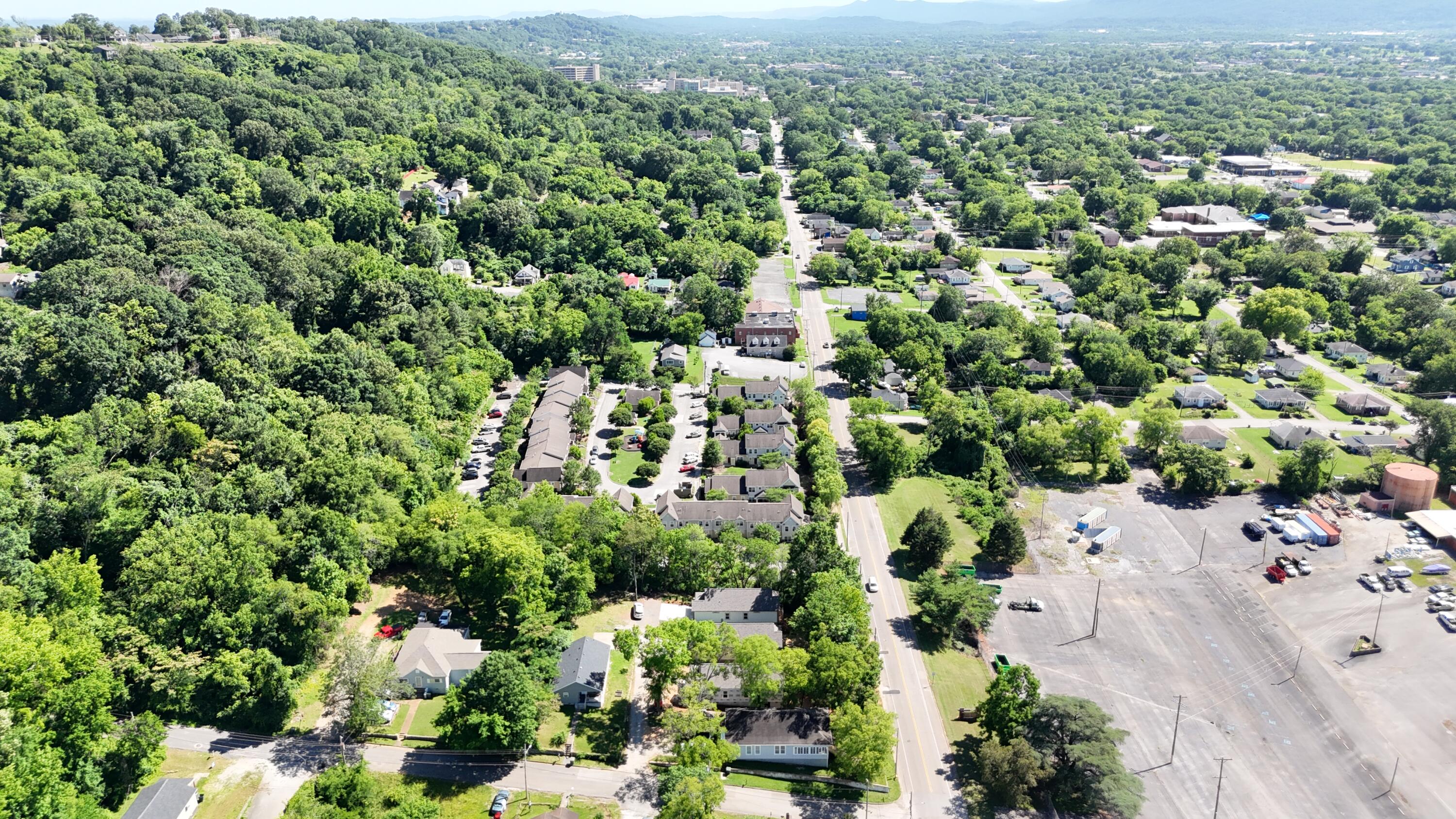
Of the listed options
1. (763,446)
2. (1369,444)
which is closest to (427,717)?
(763,446)

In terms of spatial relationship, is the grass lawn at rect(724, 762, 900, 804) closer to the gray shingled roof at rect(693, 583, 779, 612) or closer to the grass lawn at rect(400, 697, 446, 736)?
the gray shingled roof at rect(693, 583, 779, 612)

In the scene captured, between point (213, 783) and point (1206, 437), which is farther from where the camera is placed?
point (1206, 437)

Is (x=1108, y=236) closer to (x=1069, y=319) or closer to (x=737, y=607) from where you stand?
(x=1069, y=319)

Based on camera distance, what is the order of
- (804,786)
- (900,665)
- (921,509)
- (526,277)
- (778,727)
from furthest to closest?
(526,277) → (921,509) → (900,665) → (778,727) → (804,786)

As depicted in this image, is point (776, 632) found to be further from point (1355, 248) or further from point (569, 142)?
point (569, 142)

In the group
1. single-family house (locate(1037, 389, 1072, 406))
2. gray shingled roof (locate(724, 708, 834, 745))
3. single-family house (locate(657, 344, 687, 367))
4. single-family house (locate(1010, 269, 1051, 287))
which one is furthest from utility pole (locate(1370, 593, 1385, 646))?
single-family house (locate(1010, 269, 1051, 287))
